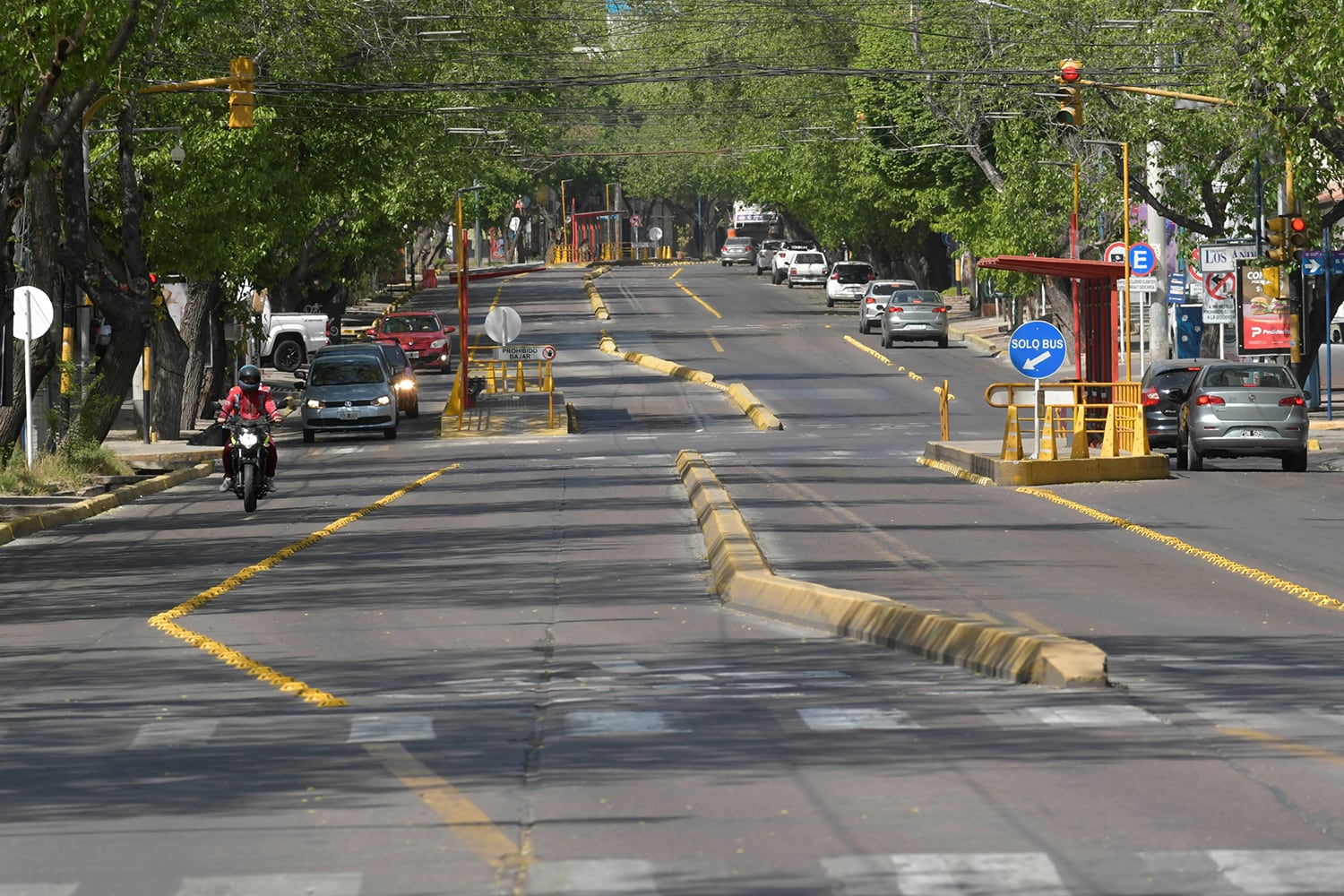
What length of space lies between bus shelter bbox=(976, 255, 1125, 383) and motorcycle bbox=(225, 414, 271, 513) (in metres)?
11.3

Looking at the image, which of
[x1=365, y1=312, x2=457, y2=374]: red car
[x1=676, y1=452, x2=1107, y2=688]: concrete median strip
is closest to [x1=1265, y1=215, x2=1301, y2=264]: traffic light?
[x1=676, y1=452, x2=1107, y2=688]: concrete median strip

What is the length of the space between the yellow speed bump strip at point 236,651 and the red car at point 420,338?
4280 centimetres

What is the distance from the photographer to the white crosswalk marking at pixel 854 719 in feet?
34.6

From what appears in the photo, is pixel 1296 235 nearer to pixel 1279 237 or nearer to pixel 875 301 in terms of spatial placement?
pixel 1279 237

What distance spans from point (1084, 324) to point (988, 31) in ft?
80.0

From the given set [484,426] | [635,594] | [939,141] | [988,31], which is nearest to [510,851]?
[635,594]

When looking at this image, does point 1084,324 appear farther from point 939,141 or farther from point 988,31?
point 939,141

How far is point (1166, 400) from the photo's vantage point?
3497cm

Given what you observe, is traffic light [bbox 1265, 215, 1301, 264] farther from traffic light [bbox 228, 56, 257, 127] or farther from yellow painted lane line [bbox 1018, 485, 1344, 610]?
traffic light [bbox 228, 56, 257, 127]

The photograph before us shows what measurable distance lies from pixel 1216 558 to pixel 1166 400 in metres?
15.8

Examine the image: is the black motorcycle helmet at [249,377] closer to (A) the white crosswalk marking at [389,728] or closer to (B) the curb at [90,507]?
(B) the curb at [90,507]

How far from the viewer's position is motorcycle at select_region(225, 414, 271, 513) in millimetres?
27188

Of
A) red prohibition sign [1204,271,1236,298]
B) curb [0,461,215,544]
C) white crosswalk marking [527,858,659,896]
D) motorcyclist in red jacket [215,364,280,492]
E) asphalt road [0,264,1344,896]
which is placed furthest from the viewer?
red prohibition sign [1204,271,1236,298]

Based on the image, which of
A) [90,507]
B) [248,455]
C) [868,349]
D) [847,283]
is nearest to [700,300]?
[847,283]
